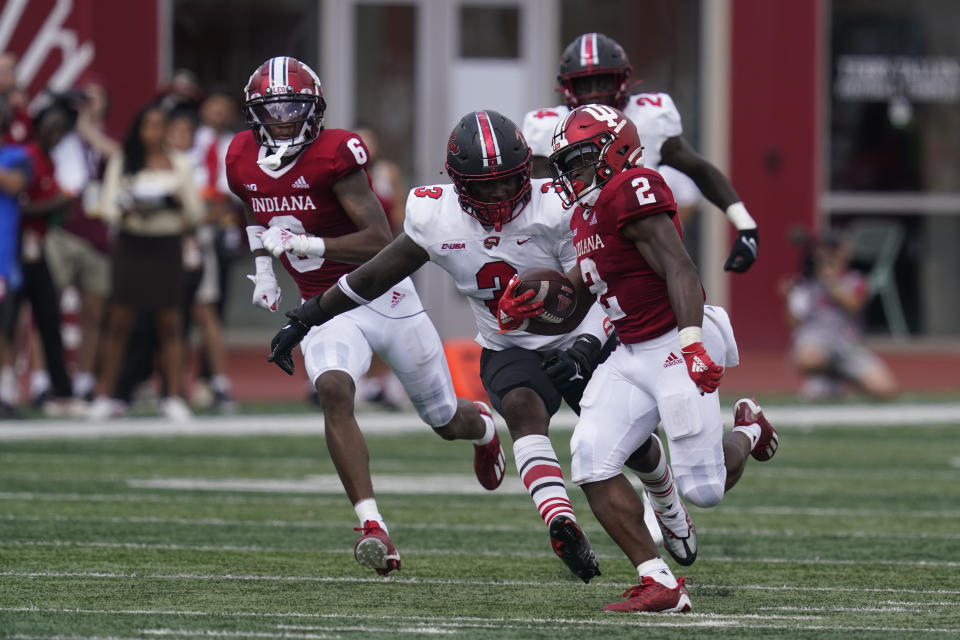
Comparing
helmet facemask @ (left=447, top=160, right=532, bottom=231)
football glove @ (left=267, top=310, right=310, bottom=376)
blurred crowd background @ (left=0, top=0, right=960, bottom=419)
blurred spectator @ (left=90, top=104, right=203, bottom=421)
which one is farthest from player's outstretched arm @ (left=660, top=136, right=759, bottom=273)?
blurred crowd background @ (left=0, top=0, right=960, bottom=419)

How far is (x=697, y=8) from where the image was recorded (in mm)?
16188

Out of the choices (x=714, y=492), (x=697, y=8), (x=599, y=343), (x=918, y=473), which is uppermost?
(x=697, y=8)

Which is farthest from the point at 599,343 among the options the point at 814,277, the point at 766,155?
the point at 766,155

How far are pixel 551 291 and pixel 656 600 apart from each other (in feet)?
3.48

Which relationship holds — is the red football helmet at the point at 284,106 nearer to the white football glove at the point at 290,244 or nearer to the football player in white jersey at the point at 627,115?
the white football glove at the point at 290,244

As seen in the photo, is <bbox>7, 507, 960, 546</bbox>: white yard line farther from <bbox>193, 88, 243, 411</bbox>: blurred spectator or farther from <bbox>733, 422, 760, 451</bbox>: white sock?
<bbox>193, 88, 243, 411</bbox>: blurred spectator

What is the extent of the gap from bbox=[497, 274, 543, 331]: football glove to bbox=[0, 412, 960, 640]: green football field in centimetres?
86

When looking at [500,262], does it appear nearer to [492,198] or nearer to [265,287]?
[492,198]

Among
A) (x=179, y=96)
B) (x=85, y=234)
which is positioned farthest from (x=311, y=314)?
(x=85, y=234)

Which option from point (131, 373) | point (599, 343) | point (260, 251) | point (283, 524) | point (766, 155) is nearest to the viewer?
point (599, 343)

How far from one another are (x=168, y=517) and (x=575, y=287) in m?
2.39

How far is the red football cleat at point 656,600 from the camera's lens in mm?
5332

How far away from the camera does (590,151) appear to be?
562 centimetres

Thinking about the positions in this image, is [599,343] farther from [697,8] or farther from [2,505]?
[697,8]
